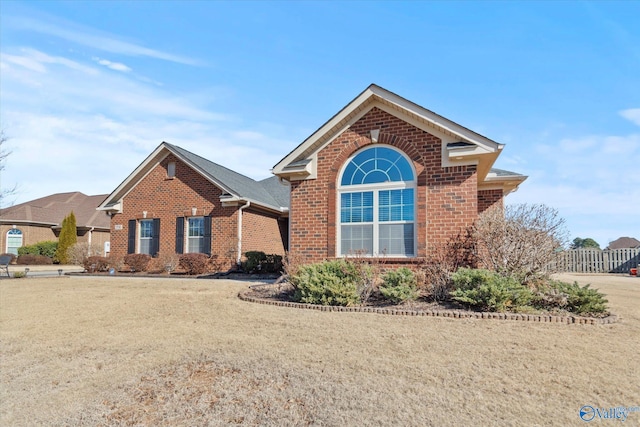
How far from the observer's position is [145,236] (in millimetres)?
18953

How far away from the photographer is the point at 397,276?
8016 mm

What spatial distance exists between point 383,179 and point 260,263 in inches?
308

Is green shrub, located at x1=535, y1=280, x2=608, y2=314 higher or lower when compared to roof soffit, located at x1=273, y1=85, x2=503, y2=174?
lower

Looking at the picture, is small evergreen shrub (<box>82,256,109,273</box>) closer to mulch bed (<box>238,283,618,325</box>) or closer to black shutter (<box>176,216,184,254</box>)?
black shutter (<box>176,216,184,254</box>)

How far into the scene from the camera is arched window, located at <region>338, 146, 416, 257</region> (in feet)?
33.2

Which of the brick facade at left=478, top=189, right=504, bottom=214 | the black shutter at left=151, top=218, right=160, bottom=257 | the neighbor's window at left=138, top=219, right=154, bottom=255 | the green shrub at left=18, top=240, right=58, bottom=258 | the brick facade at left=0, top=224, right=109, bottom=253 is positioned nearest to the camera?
the brick facade at left=478, top=189, right=504, bottom=214

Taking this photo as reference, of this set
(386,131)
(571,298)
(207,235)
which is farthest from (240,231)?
(571,298)

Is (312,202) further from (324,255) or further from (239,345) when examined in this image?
(239,345)

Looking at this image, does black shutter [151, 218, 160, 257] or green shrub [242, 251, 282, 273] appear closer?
green shrub [242, 251, 282, 273]

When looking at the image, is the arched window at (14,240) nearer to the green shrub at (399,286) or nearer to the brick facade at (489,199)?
the green shrub at (399,286)

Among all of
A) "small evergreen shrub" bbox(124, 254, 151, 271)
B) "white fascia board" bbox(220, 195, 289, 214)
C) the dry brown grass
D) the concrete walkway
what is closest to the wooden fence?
"white fascia board" bbox(220, 195, 289, 214)

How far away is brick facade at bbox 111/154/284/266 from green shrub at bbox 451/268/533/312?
11619mm

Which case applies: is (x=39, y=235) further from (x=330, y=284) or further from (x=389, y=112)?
(x=330, y=284)

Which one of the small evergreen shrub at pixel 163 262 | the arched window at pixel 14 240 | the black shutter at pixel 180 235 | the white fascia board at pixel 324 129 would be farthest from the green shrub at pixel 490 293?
the arched window at pixel 14 240
